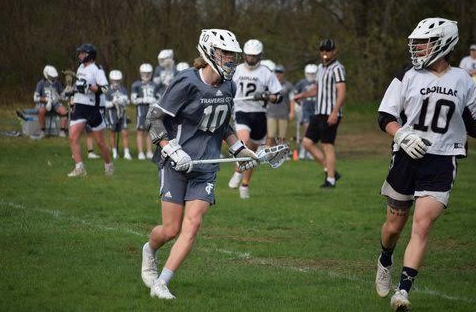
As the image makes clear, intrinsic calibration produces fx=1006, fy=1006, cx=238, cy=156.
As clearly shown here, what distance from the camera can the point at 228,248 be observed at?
10352 millimetres

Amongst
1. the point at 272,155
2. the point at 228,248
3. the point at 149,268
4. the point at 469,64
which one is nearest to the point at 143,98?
the point at 469,64

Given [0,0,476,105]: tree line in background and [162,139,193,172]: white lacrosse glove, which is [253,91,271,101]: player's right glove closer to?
[0,0,476,105]: tree line in background

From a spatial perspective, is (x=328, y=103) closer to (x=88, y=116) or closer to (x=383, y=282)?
(x=88, y=116)

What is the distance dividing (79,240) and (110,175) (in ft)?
24.3

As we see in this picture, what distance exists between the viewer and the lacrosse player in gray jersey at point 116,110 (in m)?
22.8

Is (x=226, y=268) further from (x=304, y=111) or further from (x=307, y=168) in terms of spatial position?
(x=304, y=111)

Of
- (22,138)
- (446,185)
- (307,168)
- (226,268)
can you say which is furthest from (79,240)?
(22,138)

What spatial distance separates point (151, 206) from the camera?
13539 millimetres

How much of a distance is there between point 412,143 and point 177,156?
5.82 ft

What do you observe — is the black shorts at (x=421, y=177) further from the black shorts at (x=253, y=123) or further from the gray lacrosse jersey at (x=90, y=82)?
the gray lacrosse jersey at (x=90, y=82)

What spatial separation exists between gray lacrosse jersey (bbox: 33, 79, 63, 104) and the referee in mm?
9421

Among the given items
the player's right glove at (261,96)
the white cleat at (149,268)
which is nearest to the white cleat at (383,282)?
the white cleat at (149,268)

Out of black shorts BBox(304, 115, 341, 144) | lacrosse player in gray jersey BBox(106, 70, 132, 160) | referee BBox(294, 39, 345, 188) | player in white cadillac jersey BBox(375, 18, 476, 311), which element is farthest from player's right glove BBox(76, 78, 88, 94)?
player in white cadillac jersey BBox(375, 18, 476, 311)

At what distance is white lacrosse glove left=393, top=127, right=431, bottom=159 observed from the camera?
7.28m
